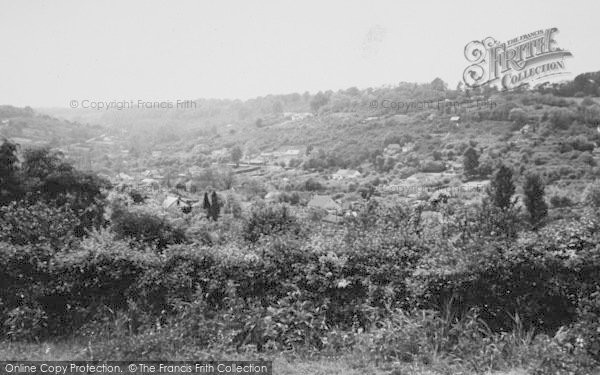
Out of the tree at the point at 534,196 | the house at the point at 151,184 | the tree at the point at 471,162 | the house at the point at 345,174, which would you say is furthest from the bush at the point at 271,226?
the house at the point at 345,174

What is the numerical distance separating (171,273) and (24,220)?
204cm

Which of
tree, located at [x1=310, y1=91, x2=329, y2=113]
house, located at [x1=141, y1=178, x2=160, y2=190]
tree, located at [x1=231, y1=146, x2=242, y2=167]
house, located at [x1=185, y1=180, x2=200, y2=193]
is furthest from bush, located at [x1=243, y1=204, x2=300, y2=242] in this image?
tree, located at [x1=310, y1=91, x2=329, y2=113]

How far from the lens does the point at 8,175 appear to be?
54.2ft

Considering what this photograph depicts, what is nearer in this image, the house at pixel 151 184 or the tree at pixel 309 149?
the house at pixel 151 184

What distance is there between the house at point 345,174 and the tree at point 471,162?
18.3 m

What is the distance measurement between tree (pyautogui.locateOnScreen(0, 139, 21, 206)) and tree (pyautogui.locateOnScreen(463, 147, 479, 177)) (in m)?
53.5

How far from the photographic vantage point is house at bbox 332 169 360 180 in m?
71.6

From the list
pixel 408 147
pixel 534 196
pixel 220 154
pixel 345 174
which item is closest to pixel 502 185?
pixel 534 196

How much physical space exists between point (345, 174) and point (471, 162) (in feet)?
69.7

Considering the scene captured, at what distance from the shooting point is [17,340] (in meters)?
3.39

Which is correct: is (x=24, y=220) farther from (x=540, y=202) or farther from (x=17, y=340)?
(x=540, y=202)

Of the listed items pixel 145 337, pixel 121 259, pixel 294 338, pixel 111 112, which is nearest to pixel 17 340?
pixel 121 259

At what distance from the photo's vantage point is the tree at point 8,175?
53.3 ft

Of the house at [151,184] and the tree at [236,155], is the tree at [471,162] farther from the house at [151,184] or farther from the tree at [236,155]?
the tree at [236,155]
